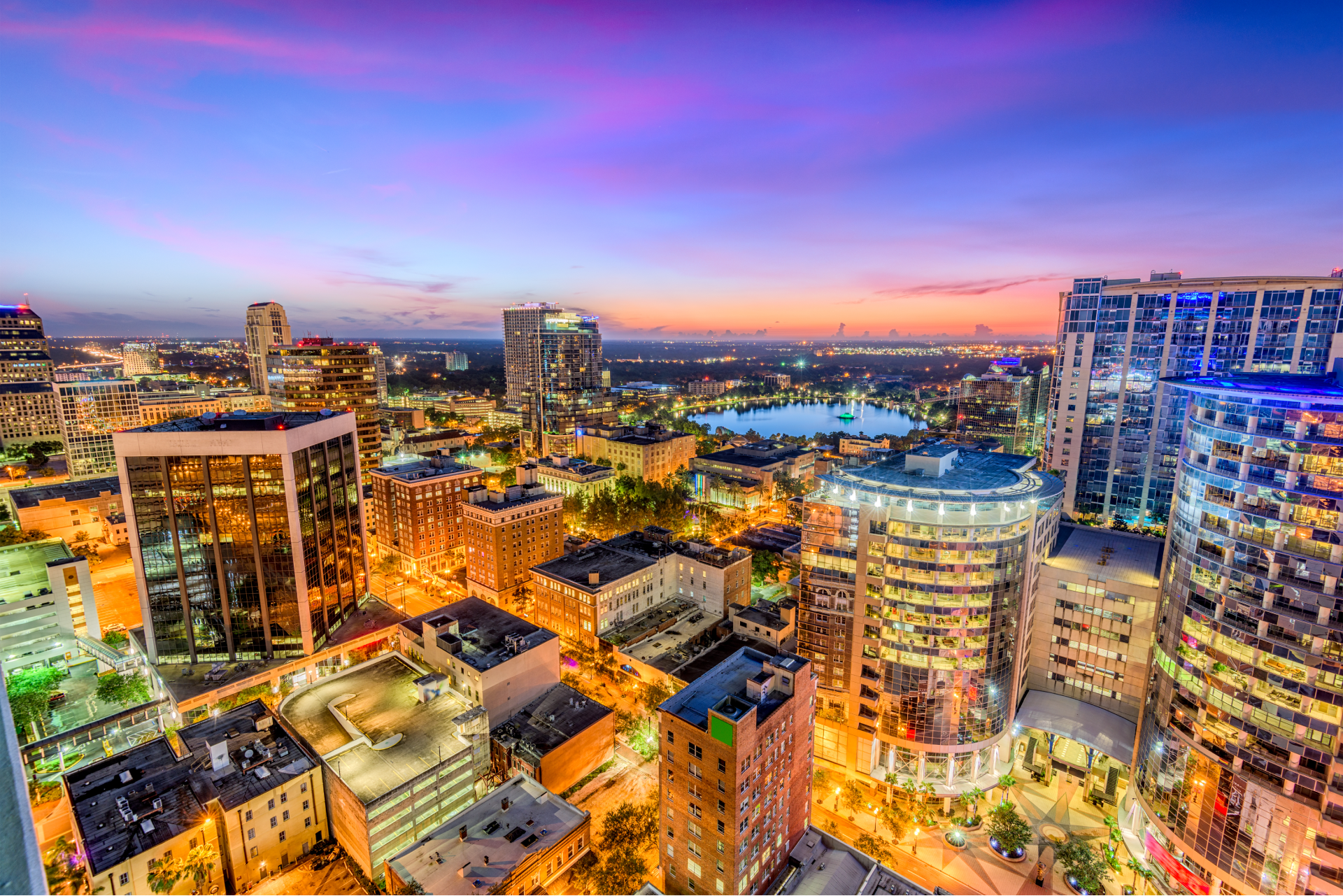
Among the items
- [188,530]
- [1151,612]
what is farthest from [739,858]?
[188,530]

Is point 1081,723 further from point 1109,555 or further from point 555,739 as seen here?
point 555,739

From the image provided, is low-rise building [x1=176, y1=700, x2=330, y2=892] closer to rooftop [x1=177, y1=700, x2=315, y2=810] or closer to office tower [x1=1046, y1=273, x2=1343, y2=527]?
rooftop [x1=177, y1=700, x2=315, y2=810]

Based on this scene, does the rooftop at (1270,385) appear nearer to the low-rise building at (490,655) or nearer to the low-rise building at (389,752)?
the low-rise building at (490,655)

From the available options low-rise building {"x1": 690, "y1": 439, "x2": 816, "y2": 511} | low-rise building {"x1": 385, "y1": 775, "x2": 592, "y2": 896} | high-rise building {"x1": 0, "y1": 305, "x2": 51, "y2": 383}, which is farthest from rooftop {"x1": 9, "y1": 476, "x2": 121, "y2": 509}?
low-rise building {"x1": 690, "y1": 439, "x2": 816, "y2": 511}

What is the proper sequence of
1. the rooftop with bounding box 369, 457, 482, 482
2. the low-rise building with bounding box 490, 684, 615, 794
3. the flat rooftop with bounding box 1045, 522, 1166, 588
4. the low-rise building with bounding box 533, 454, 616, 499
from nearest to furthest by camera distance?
the low-rise building with bounding box 490, 684, 615, 794
the flat rooftop with bounding box 1045, 522, 1166, 588
the rooftop with bounding box 369, 457, 482, 482
the low-rise building with bounding box 533, 454, 616, 499

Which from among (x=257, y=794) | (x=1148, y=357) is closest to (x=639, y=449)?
(x=1148, y=357)
